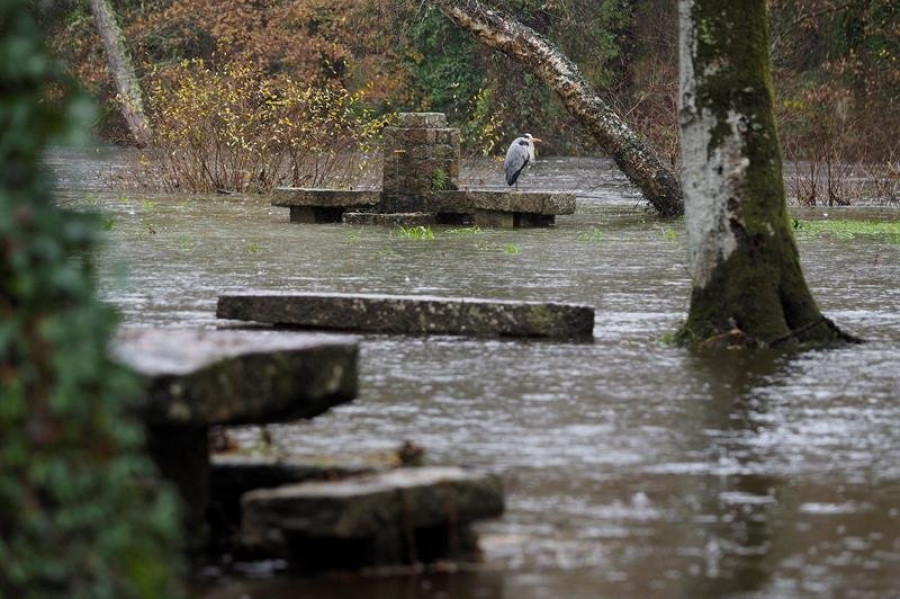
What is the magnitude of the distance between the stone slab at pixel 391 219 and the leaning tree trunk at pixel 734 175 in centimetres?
1363

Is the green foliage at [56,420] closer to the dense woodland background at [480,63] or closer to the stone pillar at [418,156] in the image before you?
the stone pillar at [418,156]

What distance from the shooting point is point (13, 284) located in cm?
344

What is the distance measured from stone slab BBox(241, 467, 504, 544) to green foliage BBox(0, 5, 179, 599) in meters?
1.73

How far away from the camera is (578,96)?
90.9ft

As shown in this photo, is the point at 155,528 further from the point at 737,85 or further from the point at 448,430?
the point at 737,85

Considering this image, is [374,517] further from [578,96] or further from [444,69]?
[444,69]

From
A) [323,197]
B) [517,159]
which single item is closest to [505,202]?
[323,197]

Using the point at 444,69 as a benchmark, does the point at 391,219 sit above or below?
below

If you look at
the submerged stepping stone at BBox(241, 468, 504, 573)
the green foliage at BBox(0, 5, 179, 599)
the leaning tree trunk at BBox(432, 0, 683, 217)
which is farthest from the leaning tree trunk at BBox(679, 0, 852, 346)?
the leaning tree trunk at BBox(432, 0, 683, 217)

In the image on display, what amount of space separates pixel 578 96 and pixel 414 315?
16.3m

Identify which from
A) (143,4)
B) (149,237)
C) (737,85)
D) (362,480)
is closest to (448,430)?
(362,480)

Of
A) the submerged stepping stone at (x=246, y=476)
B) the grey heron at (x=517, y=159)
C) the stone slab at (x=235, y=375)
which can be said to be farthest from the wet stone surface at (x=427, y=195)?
the stone slab at (x=235, y=375)

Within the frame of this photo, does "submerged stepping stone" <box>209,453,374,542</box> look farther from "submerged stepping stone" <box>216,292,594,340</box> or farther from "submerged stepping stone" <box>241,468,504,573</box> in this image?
"submerged stepping stone" <box>216,292,594,340</box>

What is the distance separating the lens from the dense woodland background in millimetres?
32156
